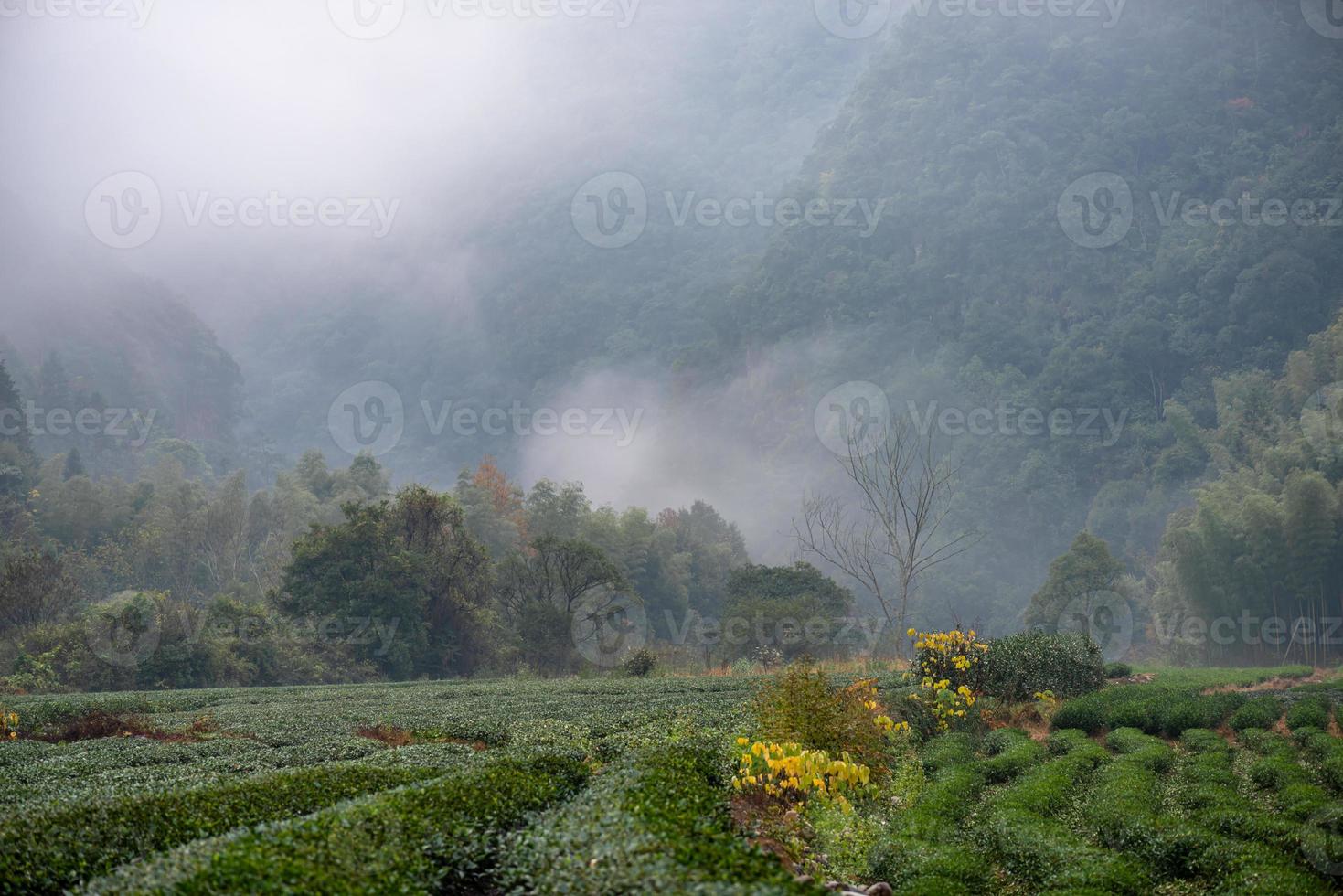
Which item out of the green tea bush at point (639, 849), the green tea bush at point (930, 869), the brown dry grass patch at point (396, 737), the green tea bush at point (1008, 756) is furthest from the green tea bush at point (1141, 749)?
the brown dry grass patch at point (396, 737)

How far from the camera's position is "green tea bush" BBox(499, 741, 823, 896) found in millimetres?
5352

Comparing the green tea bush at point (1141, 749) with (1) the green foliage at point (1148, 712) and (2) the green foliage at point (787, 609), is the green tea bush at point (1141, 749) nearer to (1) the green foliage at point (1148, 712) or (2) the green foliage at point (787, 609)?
(1) the green foliage at point (1148, 712)

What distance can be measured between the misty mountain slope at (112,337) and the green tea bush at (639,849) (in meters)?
125

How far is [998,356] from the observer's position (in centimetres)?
13012

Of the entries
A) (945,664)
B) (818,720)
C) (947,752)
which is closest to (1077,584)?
(945,664)

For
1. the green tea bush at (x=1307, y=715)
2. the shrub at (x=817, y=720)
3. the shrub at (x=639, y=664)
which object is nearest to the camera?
the shrub at (x=817, y=720)

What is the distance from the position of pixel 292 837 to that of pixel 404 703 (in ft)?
57.7

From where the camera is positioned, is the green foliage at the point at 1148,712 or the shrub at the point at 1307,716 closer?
the shrub at the point at 1307,716

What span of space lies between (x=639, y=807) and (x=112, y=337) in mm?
155141

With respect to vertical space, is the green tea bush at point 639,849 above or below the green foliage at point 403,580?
below

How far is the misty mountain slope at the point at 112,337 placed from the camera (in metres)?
130

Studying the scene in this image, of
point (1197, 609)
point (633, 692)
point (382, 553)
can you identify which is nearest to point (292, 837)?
point (633, 692)

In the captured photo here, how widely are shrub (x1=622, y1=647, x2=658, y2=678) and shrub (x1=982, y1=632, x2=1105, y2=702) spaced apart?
15.9 meters

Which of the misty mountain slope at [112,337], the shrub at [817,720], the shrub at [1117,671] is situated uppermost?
the misty mountain slope at [112,337]
